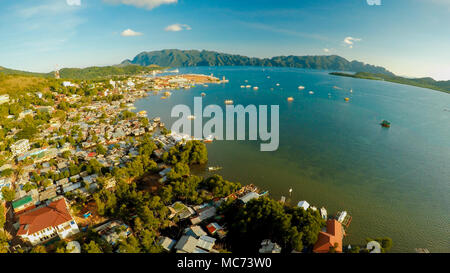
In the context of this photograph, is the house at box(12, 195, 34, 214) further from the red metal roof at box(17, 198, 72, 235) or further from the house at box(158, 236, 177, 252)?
the house at box(158, 236, 177, 252)

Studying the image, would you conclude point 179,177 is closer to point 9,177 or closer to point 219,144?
point 219,144

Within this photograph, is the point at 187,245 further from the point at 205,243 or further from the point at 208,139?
the point at 208,139

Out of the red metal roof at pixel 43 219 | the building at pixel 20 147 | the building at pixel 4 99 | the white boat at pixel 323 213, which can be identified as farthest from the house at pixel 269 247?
the building at pixel 4 99

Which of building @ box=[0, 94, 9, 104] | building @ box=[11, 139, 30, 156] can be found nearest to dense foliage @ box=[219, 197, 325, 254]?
building @ box=[11, 139, 30, 156]

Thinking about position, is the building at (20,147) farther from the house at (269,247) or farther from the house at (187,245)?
the house at (269,247)

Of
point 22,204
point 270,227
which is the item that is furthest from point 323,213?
point 22,204
